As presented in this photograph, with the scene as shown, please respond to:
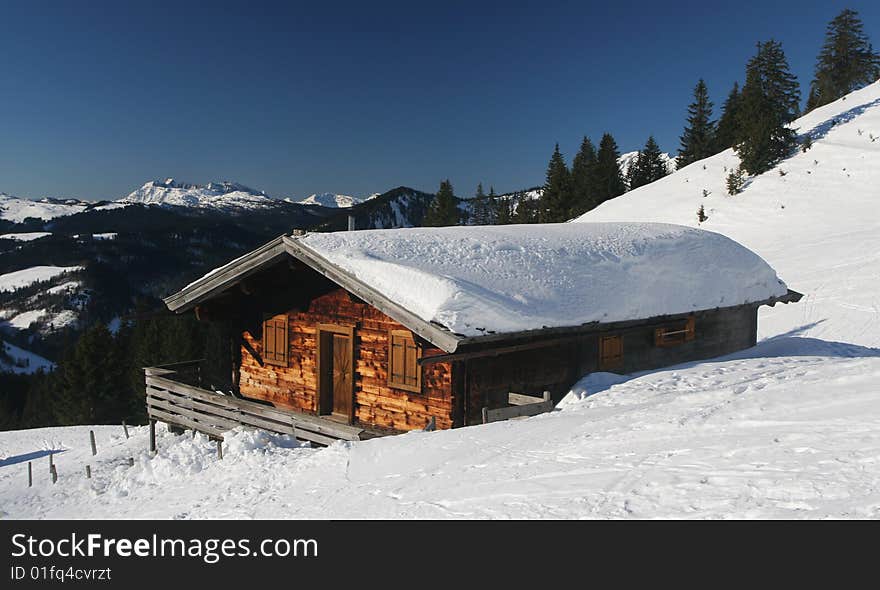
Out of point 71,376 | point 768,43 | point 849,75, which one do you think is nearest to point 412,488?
point 71,376

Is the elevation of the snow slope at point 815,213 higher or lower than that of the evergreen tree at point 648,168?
lower

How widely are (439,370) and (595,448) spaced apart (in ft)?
13.4

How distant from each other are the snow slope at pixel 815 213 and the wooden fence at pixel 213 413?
1817 cm

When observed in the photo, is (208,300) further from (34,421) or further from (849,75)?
(849,75)

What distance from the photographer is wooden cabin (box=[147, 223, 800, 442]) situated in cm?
1055

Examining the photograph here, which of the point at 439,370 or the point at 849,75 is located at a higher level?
the point at 849,75

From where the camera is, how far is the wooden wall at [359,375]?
10938mm

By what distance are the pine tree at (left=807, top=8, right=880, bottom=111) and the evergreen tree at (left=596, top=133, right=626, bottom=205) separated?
83.8 feet

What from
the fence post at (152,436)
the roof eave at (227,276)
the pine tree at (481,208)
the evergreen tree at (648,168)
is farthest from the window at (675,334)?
the pine tree at (481,208)

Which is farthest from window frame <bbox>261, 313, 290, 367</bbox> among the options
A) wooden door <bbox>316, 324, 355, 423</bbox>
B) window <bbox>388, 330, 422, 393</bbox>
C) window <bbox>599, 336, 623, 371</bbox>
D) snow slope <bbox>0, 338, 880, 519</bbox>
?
window <bbox>599, 336, 623, 371</bbox>

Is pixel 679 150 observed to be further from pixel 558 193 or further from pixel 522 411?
pixel 522 411

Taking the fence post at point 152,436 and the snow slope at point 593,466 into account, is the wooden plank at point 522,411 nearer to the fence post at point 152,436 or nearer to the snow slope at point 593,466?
the snow slope at point 593,466

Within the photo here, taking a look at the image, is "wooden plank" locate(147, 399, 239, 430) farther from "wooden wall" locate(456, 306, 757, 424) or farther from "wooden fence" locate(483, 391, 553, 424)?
"wooden fence" locate(483, 391, 553, 424)
